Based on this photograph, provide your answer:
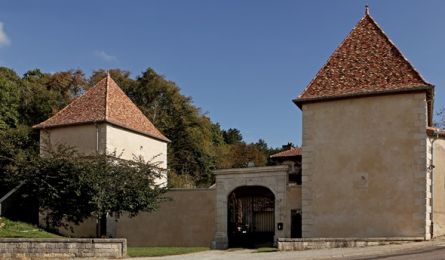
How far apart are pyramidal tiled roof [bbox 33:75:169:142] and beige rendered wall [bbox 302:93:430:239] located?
12117 millimetres

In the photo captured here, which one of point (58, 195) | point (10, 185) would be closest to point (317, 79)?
point (58, 195)

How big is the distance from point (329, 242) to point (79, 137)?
1656 cm

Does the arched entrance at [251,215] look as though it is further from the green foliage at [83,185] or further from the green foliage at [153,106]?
the green foliage at [153,106]

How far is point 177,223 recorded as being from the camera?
28062 mm

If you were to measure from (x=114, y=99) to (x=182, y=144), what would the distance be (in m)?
20.7

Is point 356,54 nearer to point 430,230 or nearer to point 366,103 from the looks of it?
point 366,103

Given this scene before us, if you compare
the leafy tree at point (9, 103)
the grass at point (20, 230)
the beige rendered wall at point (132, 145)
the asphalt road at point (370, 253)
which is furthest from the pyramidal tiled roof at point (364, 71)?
the leafy tree at point (9, 103)

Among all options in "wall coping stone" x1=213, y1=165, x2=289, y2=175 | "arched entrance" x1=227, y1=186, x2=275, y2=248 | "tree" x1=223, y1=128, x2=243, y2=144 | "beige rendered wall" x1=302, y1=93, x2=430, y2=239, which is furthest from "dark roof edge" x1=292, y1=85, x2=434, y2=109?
"tree" x1=223, y1=128, x2=243, y2=144

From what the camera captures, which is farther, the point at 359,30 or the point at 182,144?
the point at 182,144

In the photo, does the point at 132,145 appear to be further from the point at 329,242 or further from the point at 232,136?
the point at 232,136

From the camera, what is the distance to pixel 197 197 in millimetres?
27844

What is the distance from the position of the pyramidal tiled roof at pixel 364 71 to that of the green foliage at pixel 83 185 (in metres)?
8.12

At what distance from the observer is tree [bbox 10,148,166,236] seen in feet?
78.2

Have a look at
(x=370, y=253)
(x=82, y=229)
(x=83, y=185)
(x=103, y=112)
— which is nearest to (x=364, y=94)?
(x=370, y=253)
